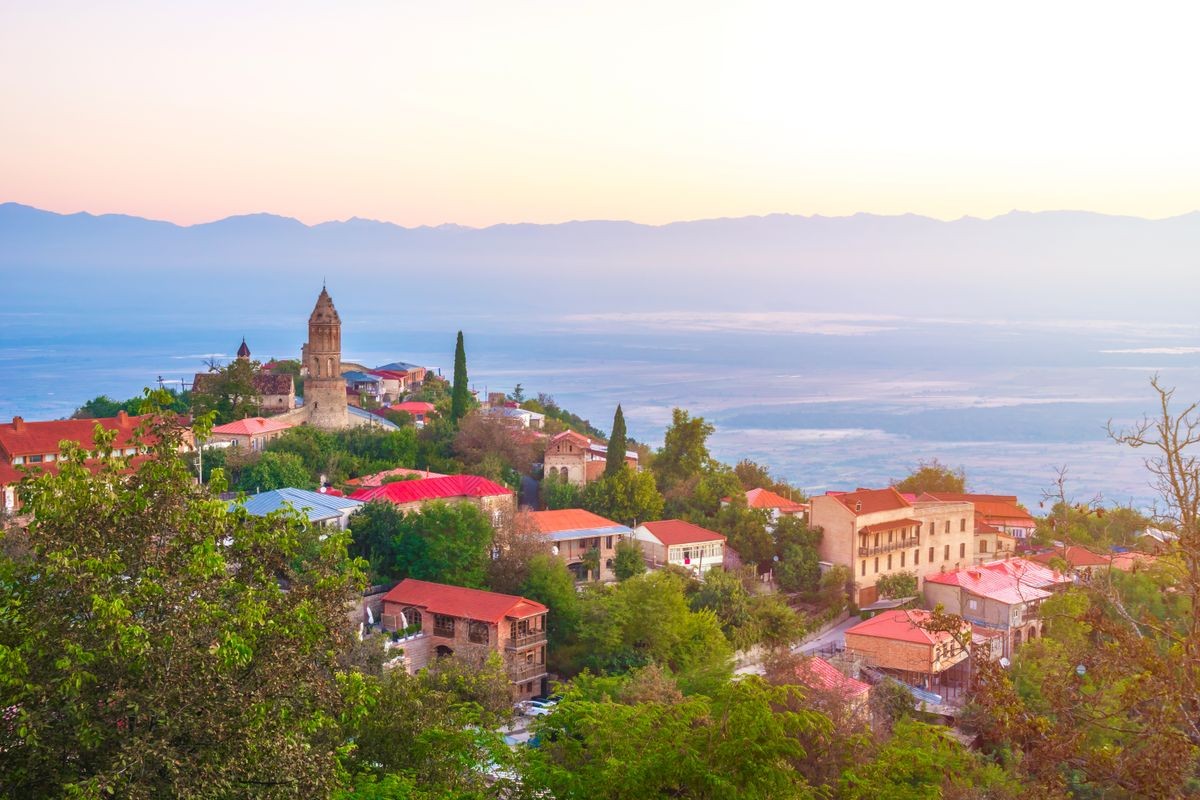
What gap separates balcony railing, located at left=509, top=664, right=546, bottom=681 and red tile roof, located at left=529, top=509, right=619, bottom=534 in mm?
6159

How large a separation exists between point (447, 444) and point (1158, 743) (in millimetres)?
35017

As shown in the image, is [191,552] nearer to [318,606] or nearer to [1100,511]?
[318,606]

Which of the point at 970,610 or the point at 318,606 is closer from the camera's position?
the point at 318,606

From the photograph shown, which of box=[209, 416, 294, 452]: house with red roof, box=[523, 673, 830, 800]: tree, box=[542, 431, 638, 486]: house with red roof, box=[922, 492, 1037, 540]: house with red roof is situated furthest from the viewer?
box=[922, 492, 1037, 540]: house with red roof

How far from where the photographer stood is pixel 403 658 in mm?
25812

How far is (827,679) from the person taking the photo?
84.1ft

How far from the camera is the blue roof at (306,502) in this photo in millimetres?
29938

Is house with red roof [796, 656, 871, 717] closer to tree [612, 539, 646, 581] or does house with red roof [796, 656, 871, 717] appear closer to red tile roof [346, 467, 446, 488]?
tree [612, 539, 646, 581]

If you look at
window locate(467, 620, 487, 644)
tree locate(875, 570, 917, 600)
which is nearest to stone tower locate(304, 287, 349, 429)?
window locate(467, 620, 487, 644)

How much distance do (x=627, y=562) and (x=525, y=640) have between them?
20.1 feet

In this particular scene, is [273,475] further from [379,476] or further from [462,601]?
[462,601]

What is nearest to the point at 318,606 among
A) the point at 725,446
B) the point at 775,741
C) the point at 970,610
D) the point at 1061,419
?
the point at 775,741

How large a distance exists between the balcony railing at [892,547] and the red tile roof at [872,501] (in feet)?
3.57

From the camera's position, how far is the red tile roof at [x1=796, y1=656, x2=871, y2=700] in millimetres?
23938
